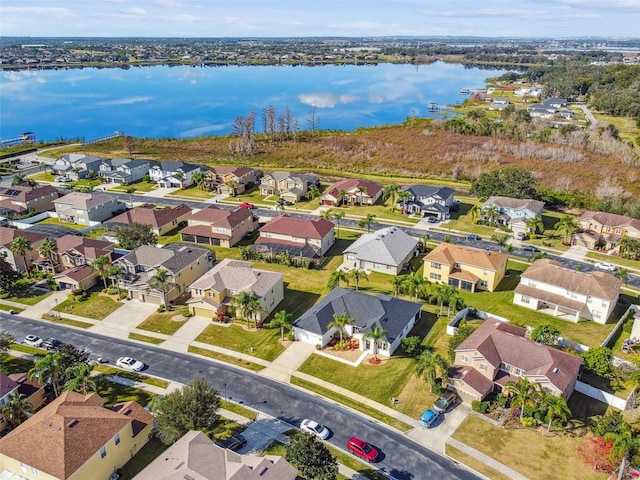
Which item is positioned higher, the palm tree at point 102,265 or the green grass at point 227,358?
the palm tree at point 102,265

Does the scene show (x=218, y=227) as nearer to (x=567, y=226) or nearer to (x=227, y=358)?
(x=227, y=358)

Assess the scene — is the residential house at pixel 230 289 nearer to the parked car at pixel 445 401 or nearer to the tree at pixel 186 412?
the tree at pixel 186 412

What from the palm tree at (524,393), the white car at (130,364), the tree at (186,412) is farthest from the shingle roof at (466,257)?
the white car at (130,364)

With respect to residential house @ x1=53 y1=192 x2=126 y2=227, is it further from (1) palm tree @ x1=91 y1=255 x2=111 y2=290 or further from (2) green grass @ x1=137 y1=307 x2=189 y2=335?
(2) green grass @ x1=137 y1=307 x2=189 y2=335

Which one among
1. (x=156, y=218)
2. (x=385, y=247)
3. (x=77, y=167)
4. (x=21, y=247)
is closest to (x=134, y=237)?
(x=156, y=218)

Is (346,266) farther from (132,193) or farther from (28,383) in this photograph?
(132,193)

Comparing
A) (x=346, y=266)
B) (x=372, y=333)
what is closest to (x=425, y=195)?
(x=346, y=266)
